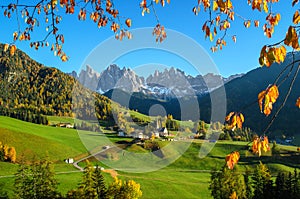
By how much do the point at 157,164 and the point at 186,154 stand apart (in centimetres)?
1304

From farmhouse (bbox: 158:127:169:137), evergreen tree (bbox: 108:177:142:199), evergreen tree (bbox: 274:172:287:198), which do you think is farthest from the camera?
farmhouse (bbox: 158:127:169:137)

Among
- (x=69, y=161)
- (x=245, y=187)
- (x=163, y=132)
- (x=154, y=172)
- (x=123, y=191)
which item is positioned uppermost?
(x=163, y=132)

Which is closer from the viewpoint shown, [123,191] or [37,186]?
[37,186]

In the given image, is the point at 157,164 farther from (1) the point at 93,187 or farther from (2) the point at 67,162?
(1) the point at 93,187

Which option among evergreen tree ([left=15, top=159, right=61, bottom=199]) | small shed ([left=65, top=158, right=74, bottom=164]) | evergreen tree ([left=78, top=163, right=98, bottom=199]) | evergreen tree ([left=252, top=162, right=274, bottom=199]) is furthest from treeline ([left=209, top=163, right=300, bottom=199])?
small shed ([left=65, top=158, right=74, bottom=164])

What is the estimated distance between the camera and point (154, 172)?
74875mm

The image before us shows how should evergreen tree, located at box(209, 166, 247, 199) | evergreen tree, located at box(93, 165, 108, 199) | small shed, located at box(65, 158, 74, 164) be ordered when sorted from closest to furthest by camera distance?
evergreen tree, located at box(93, 165, 108, 199), evergreen tree, located at box(209, 166, 247, 199), small shed, located at box(65, 158, 74, 164)

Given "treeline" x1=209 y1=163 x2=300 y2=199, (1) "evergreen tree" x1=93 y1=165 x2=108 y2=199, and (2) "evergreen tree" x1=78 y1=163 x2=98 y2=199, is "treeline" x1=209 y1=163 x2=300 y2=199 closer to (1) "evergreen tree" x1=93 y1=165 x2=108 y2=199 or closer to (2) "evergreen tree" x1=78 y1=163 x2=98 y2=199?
(1) "evergreen tree" x1=93 y1=165 x2=108 y2=199

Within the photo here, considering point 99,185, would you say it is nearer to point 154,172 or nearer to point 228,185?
point 228,185

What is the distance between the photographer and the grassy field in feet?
185

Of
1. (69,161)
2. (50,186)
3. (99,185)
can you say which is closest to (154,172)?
(69,161)

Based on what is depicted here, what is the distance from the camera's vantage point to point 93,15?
6477 millimetres

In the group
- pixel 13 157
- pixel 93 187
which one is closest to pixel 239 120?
pixel 93 187

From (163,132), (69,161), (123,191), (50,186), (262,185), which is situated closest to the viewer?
(50,186)
